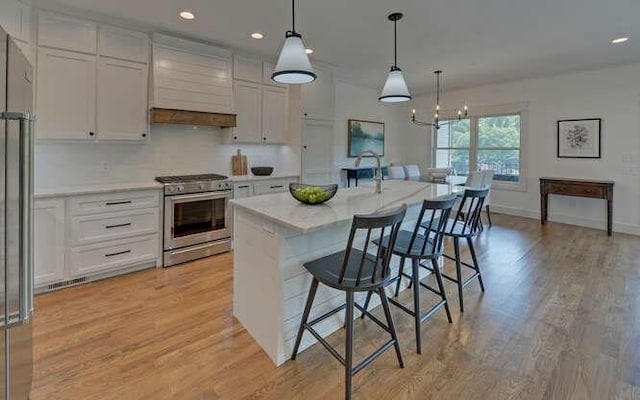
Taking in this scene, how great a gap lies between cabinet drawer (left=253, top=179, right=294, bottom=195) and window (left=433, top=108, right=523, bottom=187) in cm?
442

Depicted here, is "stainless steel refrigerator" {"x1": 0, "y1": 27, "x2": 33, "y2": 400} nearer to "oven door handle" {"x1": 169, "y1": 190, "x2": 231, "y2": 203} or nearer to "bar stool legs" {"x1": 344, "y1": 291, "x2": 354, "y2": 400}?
"bar stool legs" {"x1": 344, "y1": 291, "x2": 354, "y2": 400}

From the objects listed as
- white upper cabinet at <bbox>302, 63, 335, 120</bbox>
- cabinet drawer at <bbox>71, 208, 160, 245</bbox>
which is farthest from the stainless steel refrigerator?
white upper cabinet at <bbox>302, 63, 335, 120</bbox>

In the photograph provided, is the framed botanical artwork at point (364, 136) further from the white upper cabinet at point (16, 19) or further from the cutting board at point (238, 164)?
the white upper cabinet at point (16, 19)

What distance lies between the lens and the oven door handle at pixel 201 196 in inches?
145

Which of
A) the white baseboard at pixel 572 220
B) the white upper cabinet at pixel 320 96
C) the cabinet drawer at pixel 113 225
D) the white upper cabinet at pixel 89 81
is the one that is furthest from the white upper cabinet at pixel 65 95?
the white baseboard at pixel 572 220

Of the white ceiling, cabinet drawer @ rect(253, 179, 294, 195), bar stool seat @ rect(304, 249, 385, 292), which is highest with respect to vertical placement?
the white ceiling

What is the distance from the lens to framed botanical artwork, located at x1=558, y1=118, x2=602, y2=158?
218 inches

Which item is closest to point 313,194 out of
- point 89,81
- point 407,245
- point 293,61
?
point 407,245

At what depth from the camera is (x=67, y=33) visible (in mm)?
3215

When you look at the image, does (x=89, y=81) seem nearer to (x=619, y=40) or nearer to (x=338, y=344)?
(x=338, y=344)

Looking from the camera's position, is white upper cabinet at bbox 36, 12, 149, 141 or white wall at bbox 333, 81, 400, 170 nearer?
white upper cabinet at bbox 36, 12, 149, 141

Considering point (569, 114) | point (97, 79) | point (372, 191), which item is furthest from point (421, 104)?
point (97, 79)

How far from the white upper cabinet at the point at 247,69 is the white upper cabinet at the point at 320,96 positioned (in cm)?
72

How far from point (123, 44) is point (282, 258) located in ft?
10.3
